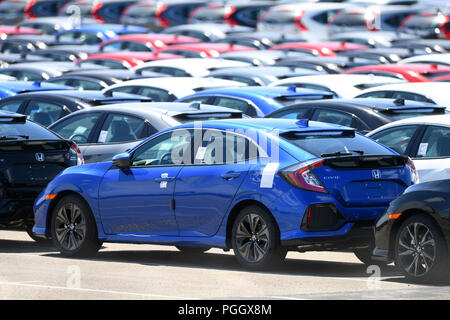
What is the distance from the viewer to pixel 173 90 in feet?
69.8

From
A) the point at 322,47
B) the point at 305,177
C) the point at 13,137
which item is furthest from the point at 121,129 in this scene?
the point at 322,47

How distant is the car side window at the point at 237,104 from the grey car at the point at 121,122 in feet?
7.64

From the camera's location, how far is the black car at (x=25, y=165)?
546 inches

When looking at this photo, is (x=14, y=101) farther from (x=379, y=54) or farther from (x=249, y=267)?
(x=379, y=54)

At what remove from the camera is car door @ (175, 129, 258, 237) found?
1195cm

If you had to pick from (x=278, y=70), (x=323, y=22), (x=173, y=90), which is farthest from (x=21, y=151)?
(x=323, y=22)

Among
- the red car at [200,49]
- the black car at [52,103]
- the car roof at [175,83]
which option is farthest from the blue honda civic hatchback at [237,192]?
the red car at [200,49]

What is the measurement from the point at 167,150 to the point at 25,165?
79.2 inches

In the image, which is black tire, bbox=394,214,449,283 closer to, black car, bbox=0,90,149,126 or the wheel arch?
the wheel arch

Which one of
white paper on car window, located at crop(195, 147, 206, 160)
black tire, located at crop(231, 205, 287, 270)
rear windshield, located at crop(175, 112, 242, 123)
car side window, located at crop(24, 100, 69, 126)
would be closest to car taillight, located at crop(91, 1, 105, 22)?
car side window, located at crop(24, 100, 69, 126)

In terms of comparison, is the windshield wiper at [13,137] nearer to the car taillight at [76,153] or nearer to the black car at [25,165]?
the black car at [25,165]

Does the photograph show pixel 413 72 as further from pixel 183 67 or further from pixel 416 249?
pixel 416 249

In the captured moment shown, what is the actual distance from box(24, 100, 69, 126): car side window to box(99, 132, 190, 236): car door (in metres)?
5.74

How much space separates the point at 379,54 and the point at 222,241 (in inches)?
760
